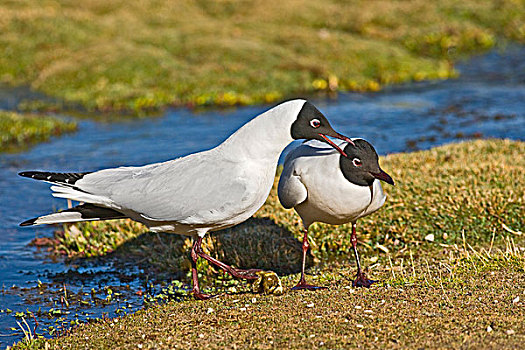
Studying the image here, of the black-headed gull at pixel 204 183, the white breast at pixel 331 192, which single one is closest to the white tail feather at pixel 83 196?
the black-headed gull at pixel 204 183

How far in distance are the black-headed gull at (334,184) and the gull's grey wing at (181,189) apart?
87 cm

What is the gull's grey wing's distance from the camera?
6633 millimetres

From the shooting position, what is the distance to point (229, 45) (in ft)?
72.8

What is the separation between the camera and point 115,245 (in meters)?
9.70

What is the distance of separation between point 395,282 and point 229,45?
53.2ft

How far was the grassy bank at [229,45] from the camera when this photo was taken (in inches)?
788

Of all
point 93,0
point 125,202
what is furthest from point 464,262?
point 93,0

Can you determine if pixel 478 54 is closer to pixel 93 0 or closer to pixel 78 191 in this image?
pixel 93 0

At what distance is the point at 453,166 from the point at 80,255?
18.6 feet

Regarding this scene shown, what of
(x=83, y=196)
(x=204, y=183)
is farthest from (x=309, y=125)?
(x=83, y=196)

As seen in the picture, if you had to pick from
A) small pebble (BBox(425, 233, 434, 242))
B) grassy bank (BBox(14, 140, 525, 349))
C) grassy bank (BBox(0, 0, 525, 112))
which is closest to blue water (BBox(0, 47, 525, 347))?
grassy bank (BBox(14, 140, 525, 349))

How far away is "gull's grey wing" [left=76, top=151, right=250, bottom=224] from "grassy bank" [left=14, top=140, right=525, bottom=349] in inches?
36.8

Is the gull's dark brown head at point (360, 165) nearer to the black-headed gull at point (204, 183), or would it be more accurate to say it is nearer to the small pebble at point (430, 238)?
the black-headed gull at point (204, 183)

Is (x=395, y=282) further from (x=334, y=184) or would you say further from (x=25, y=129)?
(x=25, y=129)
